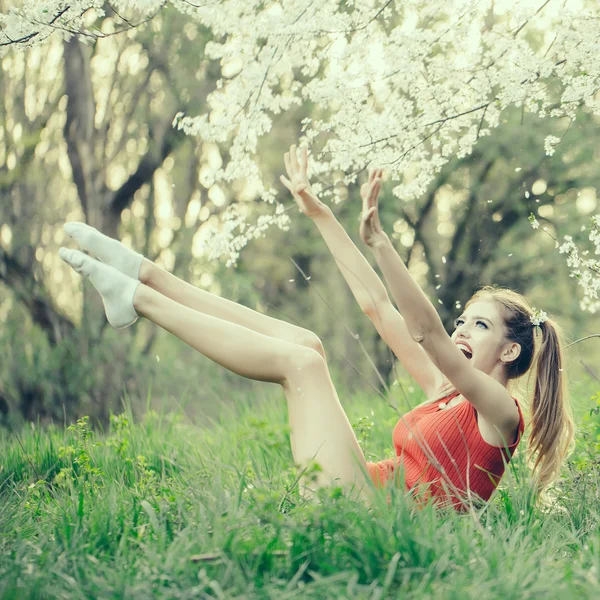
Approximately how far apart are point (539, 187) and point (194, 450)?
19.4 feet

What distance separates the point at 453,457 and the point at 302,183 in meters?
1.15

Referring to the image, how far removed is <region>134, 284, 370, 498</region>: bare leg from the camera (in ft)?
7.97

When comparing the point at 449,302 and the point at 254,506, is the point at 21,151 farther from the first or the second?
the point at 254,506

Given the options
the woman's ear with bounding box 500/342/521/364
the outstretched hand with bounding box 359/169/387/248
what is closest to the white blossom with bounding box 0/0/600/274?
the woman's ear with bounding box 500/342/521/364

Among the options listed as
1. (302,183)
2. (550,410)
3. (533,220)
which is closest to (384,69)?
(302,183)

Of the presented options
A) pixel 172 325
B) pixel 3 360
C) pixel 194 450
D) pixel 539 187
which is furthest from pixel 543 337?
pixel 3 360

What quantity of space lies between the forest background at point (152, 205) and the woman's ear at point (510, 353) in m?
4.27

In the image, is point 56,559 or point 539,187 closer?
point 56,559

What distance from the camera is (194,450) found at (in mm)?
3408

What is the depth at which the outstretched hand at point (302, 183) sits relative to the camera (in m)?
2.81

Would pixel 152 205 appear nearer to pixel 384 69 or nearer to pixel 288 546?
pixel 384 69

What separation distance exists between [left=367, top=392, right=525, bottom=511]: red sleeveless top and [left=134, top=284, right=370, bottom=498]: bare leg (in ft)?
0.73

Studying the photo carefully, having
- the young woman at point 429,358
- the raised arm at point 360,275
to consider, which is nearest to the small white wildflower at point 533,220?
the young woman at point 429,358

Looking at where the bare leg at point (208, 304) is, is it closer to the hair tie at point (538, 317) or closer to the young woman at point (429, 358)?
the young woman at point (429, 358)
